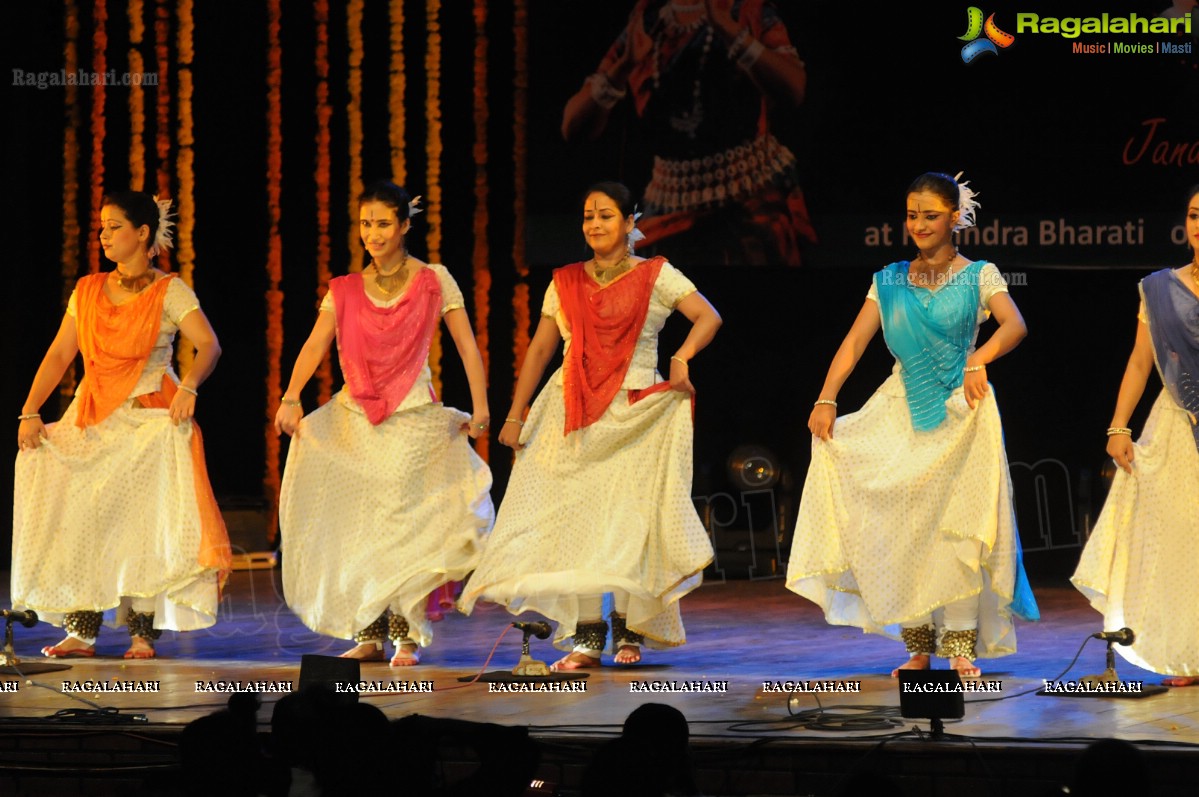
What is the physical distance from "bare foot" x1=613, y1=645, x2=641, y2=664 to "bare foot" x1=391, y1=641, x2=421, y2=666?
673mm

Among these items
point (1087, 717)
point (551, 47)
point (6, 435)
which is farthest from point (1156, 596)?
point (6, 435)

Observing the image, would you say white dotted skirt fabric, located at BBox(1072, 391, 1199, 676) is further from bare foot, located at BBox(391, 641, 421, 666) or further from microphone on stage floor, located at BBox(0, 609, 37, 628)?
microphone on stage floor, located at BBox(0, 609, 37, 628)

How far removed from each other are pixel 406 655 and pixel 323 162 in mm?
4248

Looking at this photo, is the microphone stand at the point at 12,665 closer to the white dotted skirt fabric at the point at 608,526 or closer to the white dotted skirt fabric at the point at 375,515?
the white dotted skirt fabric at the point at 375,515

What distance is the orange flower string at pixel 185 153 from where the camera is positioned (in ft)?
31.7

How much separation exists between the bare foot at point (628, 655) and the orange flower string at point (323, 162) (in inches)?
158

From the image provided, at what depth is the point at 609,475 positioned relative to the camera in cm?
605

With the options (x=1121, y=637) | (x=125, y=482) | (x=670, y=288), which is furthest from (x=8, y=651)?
(x=1121, y=637)

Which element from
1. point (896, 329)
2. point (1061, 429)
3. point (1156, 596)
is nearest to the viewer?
point (1156, 596)

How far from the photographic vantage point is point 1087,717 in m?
4.62

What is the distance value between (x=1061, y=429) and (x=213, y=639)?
4463mm

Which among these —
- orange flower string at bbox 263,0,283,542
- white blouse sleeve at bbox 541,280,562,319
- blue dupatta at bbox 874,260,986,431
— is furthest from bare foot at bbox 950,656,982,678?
orange flower string at bbox 263,0,283,542

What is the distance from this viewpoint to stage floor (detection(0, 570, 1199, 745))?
457 centimetres

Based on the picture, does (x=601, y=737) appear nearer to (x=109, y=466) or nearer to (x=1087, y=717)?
(x=1087, y=717)
